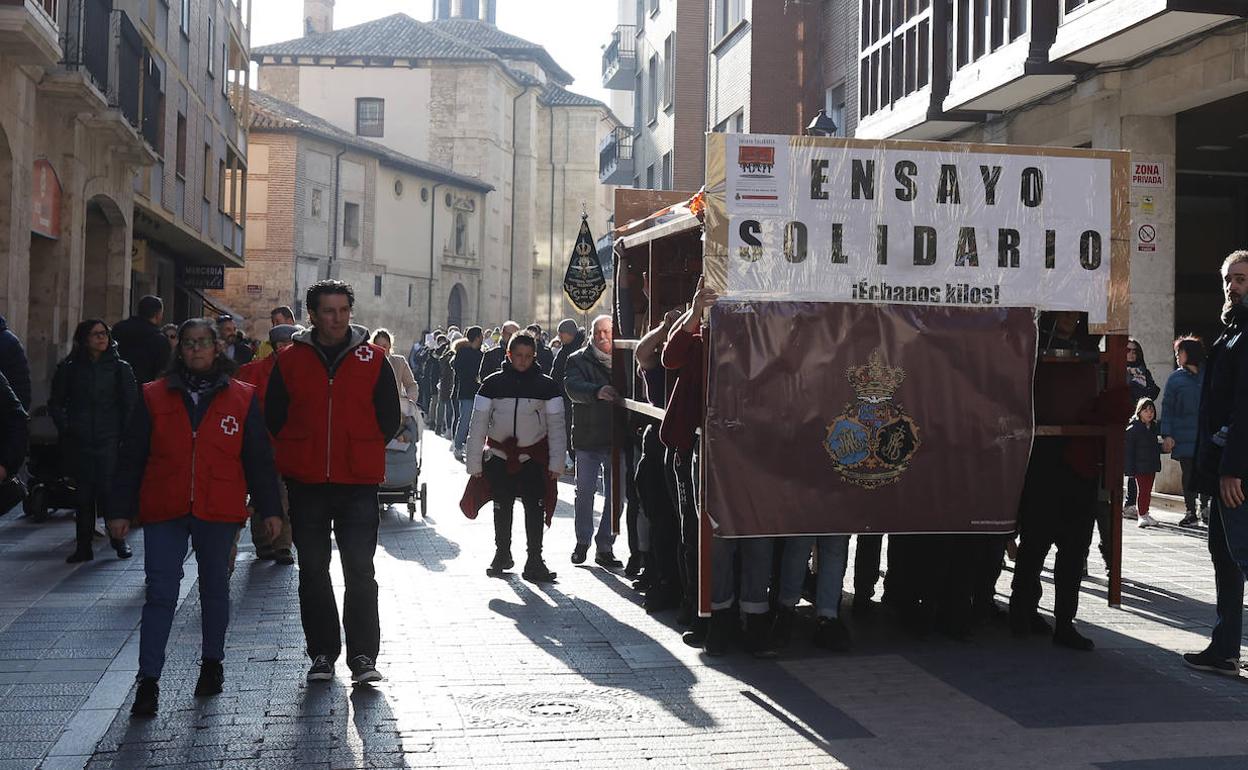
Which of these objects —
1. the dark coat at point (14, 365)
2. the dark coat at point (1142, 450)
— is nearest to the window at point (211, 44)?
the dark coat at point (1142, 450)

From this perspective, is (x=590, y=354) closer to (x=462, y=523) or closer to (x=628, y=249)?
(x=628, y=249)

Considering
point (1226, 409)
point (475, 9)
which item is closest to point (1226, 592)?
point (1226, 409)

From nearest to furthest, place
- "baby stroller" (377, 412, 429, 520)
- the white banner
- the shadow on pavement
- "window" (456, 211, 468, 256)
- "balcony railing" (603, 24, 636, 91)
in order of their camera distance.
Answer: the shadow on pavement, the white banner, "baby stroller" (377, 412, 429, 520), "balcony railing" (603, 24, 636, 91), "window" (456, 211, 468, 256)

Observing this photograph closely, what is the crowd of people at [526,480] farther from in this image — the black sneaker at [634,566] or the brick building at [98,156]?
the brick building at [98,156]

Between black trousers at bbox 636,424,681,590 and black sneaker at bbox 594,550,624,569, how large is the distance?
2.01 meters

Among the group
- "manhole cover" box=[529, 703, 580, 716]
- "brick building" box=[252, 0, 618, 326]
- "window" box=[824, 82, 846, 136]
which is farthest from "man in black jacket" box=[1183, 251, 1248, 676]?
"brick building" box=[252, 0, 618, 326]

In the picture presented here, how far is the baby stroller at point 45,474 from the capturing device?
13133mm

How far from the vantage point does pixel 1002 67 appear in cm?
1728

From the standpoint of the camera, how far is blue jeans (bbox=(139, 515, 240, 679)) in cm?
652

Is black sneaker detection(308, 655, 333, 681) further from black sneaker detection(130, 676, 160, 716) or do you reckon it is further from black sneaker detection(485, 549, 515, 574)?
black sneaker detection(485, 549, 515, 574)

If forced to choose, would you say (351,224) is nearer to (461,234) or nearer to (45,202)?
(461,234)

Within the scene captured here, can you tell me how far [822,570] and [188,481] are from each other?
342cm

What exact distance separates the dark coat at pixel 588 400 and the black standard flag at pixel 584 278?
8.19 m

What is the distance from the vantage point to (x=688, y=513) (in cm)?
833
